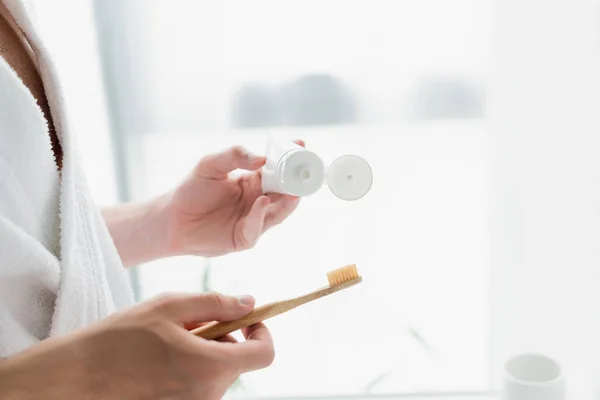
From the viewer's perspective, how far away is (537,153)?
101 cm

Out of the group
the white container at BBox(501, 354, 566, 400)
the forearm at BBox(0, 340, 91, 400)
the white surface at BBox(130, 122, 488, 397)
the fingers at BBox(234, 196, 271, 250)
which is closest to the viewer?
the forearm at BBox(0, 340, 91, 400)

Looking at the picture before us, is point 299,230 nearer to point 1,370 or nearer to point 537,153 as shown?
point 537,153

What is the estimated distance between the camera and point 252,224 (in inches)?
23.9

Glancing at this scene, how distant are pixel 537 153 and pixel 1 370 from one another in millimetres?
881

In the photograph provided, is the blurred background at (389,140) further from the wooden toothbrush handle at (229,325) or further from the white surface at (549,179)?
the wooden toothbrush handle at (229,325)

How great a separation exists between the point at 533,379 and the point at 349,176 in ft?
2.08

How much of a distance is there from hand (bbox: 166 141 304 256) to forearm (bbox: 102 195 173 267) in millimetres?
11

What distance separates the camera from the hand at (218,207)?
629 mm

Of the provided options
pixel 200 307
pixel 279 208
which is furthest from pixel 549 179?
pixel 200 307

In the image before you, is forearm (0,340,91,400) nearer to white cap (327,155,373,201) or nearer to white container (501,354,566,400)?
Answer: white cap (327,155,373,201)

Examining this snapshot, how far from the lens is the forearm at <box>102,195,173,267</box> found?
0.66 metres

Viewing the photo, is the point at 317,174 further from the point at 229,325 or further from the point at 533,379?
the point at 533,379

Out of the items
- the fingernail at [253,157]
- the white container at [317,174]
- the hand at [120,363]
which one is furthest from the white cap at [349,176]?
the hand at [120,363]

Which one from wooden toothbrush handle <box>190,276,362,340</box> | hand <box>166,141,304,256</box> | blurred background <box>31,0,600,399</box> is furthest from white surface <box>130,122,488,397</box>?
wooden toothbrush handle <box>190,276,362,340</box>
